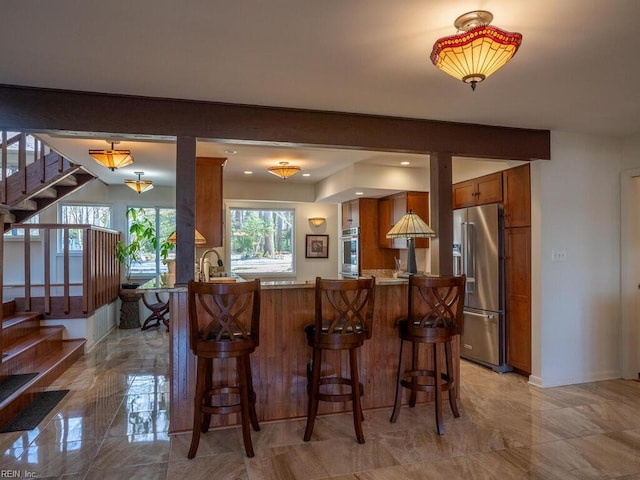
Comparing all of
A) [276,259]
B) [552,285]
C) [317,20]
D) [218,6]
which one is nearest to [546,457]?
[552,285]

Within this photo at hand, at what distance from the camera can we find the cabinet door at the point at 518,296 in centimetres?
397

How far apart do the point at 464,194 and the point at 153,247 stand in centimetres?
542

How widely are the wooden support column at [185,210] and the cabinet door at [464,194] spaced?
10.5 feet

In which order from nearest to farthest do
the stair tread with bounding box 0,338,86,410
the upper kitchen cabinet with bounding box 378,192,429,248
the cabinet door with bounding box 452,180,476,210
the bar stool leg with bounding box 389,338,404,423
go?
the bar stool leg with bounding box 389,338,404,423 < the stair tread with bounding box 0,338,86,410 < the cabinet door with bounding box 452,180,476,210 < the upper kitchen cabinet with bounding box 378,192,429,248

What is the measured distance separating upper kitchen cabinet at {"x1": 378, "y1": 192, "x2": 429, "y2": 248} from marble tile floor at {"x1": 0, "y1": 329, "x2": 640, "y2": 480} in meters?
2.62

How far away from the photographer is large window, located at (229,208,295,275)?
7.69 m

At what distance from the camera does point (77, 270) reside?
22.7 feet

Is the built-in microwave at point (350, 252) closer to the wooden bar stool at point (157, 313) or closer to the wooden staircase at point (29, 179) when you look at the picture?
the wooden bar stool at point (157, 313)

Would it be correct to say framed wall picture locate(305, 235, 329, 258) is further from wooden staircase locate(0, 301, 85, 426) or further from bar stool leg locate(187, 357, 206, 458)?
bar stool leg locate(187, 357, 206, 458)

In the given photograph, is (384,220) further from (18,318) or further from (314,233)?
(18,318)

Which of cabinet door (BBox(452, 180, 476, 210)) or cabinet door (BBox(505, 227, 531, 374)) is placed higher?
cabinet door (BBox(452, 180, 476, 210))

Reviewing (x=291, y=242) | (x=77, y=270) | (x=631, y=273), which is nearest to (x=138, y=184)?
(x=77, y=270)

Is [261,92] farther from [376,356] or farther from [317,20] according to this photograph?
[376,356]

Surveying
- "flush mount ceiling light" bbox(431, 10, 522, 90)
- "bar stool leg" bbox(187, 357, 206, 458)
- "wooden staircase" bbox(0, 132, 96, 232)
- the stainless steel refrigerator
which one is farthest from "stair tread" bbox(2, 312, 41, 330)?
the stainless steel refrigerator
